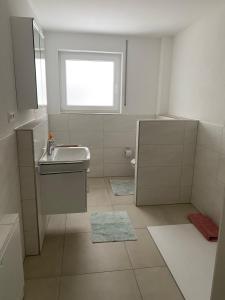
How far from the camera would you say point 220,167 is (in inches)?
95.5

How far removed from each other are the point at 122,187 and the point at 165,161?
37.3 inches

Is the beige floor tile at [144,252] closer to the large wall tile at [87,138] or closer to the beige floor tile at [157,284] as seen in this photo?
the beige floor tile at [157,284]

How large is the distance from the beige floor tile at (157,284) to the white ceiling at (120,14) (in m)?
2.61

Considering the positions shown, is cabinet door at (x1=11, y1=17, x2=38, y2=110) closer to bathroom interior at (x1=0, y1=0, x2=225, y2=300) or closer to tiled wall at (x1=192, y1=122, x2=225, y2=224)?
bathroom interior at (x1=0, y1=0, x2=225, y2=300)

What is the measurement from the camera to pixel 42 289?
1708mm

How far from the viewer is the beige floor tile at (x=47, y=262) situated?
73.2 inches

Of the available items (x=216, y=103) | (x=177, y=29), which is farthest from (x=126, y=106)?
(x=216, y=103)

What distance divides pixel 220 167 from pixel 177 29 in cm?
215

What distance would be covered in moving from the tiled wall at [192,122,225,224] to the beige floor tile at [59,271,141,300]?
1237 millimetres

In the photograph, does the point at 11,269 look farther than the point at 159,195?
No

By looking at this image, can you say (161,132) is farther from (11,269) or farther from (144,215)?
(11,269)

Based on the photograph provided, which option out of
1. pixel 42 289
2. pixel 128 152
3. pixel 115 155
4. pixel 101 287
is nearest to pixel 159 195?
pixel 128 152

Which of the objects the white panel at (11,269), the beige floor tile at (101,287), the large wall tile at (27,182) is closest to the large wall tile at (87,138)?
the large wall tile at (27,182)

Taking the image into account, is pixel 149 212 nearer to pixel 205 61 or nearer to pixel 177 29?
pixel 205 61
